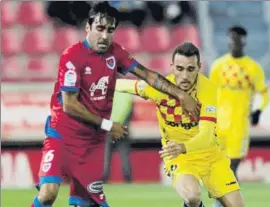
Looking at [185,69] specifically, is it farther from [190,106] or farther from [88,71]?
[88,71]

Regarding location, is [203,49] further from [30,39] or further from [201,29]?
[30,39]

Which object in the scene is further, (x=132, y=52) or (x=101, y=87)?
(x=132, y=52)

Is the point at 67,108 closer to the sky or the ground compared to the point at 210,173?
closer to the sky

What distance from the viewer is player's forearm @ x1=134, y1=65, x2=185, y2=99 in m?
7.87

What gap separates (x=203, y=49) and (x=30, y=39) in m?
3.31

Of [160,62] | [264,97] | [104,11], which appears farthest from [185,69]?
[160,62]

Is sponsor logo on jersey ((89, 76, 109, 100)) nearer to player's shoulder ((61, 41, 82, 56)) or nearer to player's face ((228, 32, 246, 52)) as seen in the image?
player's shoulder ((61, 41, 82, 56))

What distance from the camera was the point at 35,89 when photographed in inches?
666

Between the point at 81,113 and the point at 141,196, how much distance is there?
5583mm

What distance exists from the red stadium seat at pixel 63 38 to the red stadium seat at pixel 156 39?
1359 mm

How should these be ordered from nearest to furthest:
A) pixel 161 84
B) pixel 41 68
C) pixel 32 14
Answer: pixel 161 84 → pixel 41 68 → pixel 32 14

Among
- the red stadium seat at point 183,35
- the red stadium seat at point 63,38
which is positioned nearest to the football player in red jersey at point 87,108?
the red stadium seat at point 63,38

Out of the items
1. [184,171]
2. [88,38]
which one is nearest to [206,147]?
[184,171]

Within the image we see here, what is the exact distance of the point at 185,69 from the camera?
7.88m
